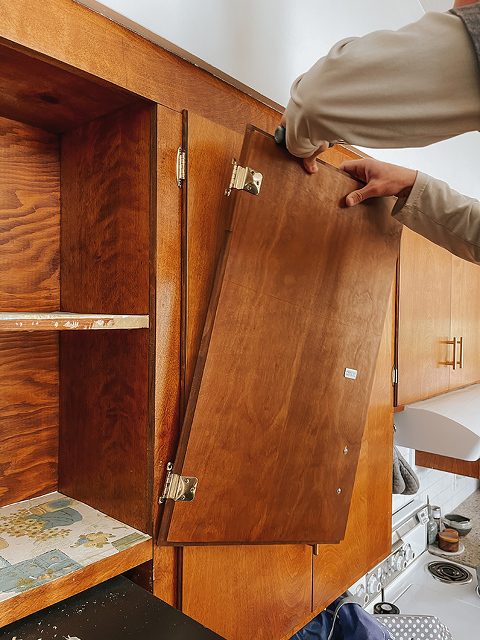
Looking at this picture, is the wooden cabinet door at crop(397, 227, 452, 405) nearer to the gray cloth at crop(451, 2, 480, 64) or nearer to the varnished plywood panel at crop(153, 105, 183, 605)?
the varnished plywood panel at crop(153, 105, 183, 605)

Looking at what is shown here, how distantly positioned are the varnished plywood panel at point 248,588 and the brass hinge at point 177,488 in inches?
5.1

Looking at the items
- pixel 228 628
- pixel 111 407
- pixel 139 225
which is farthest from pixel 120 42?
pixel 228 628

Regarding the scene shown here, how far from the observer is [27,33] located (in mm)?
673

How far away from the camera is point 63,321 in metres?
0.73

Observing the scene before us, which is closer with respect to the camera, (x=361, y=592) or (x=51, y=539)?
(x=51, y=539)

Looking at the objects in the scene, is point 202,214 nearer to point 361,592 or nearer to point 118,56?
point 118,56

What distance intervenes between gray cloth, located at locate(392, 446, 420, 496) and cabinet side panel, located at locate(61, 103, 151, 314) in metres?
1.39

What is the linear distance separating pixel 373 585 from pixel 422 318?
1268 millimetres

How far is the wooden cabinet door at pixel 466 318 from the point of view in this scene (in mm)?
2100

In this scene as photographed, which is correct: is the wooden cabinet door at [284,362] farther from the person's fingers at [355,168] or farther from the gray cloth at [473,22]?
the gray cloth at [473,22]

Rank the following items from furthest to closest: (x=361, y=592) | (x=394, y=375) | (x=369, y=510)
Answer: (x=361, y=592)
(x=394, y=375)
(x=369, y=510)

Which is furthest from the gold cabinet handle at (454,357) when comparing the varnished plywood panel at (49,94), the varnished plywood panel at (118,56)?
the varnished plywood panel at (49,94)

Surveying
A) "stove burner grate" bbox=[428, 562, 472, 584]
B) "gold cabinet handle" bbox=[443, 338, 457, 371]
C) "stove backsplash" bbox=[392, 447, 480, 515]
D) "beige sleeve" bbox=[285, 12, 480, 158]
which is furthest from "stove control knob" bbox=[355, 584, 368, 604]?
"beige sleeve" bbox=[285, 12, 480, 158]

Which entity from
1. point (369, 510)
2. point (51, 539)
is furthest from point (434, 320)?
point (51, 539)
